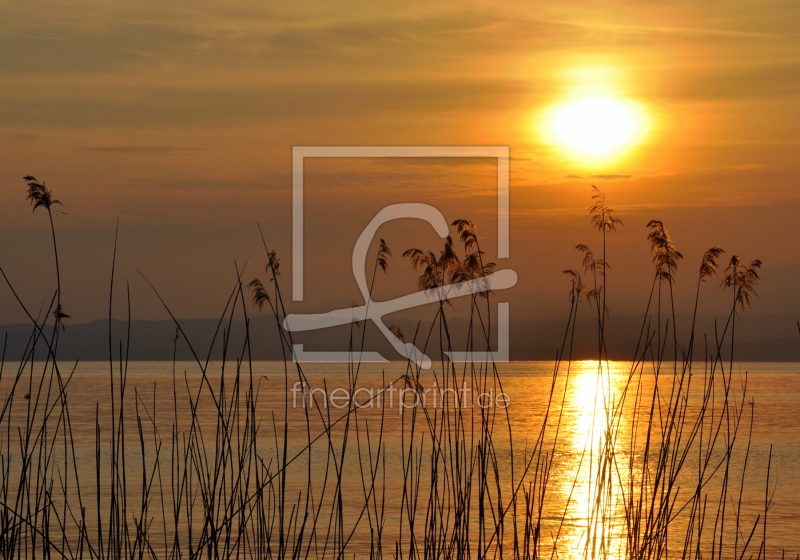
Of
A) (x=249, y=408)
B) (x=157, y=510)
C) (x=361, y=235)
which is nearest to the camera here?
(x=249, y=408)

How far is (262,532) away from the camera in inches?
143

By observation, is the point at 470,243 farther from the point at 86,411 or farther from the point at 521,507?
the point at 86,411

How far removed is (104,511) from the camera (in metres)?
12.9

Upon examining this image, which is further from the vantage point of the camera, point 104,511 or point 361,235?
point 104,511

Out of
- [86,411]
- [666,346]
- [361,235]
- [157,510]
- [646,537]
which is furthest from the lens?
[86,411]

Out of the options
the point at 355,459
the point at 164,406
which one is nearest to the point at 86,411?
the point at 164,406

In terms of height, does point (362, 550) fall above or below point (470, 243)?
below

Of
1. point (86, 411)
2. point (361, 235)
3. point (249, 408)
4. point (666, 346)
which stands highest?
point (361, 235)

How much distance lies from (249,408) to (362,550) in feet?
20.7

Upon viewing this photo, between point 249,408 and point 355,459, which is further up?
point 249,408

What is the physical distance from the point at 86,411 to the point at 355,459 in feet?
57.4

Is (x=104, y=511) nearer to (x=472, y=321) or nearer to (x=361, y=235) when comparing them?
(x=361, y=235)

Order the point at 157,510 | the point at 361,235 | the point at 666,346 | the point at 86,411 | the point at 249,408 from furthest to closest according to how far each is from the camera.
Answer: the point at 86,411 < the point at 157,510 < the point at 361,235 < the point at 666,346 < the point at 249,408

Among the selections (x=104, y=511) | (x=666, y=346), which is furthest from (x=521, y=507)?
(x=666, y=346)
